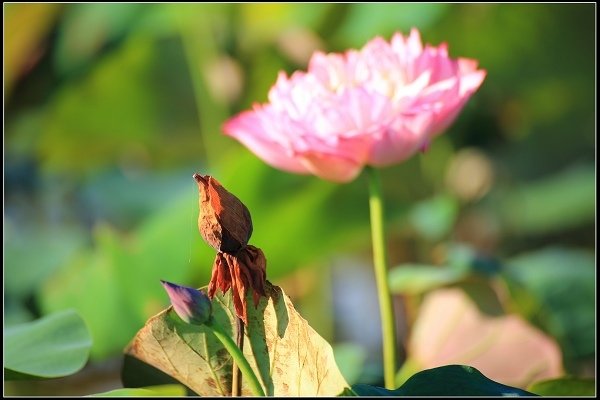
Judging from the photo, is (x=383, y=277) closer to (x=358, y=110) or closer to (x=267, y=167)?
(x=358, y=110)

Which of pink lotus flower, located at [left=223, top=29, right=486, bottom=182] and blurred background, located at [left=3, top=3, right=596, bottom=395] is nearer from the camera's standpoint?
pink lotus flower, located at [left=223, top=29, right=486, bottom=182]

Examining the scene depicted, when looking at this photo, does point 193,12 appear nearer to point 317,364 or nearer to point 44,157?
point 44,157

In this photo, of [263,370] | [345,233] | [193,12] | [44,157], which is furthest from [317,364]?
[44,157]

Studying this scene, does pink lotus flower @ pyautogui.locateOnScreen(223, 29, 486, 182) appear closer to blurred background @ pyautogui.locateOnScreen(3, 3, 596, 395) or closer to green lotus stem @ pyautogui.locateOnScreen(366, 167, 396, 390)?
green lotus stem @ pyautogui.locateOnScreen(366, 167, 396, 390)

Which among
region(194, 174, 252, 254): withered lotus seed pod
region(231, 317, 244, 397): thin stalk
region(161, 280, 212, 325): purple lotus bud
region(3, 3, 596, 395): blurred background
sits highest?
region(3, 3, 596, 395): blurred background

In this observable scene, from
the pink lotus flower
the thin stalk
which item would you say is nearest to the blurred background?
the pink lotus flower

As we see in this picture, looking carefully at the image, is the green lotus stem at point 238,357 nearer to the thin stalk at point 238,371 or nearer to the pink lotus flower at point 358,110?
the thin stalk at point 238,371

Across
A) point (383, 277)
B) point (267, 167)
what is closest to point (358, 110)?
point (383, 277)
